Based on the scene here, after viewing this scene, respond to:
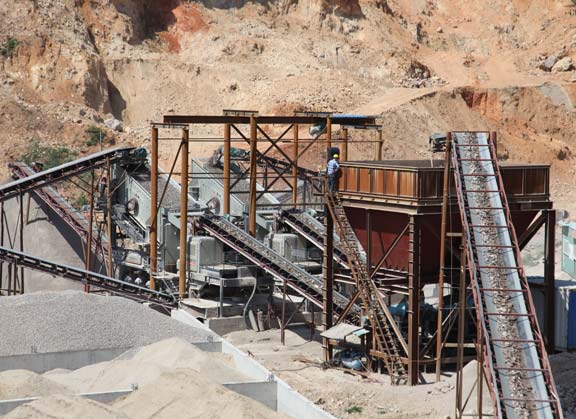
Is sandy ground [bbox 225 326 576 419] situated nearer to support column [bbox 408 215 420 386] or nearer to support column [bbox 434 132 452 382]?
support column [bbox 408 215 420 386]

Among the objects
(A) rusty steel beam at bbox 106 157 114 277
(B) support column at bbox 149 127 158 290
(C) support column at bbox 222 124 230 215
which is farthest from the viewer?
(A) rusty steel beam at bbox 106 157 114 277

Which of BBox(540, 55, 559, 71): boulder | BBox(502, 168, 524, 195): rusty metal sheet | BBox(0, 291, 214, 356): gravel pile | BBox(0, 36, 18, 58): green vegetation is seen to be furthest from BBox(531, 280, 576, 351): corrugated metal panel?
BBox(540, 55, 559, 71): boulder

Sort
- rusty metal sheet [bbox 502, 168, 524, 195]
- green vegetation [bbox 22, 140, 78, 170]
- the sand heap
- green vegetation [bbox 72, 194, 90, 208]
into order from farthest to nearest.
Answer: green vegetation [bbox 22, 140, 78, 170], green vegetation [bbox 72, 194, 90, 208], rusty metal sheet [bbox 502, 168, 524, 195], the sand heap

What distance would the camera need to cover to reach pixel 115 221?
39.5m

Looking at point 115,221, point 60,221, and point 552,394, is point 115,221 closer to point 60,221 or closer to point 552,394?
point 60,221

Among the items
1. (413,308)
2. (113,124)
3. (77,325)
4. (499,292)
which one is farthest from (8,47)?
(499,292)

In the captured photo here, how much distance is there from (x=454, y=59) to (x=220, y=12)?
1478cm

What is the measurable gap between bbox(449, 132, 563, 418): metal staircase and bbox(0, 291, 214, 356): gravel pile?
7.46 m

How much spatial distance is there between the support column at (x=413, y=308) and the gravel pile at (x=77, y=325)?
5.06 metres

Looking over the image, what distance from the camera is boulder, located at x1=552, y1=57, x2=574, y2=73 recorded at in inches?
3002

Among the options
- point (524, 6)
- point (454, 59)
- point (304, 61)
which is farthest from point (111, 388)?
point (524, 6)

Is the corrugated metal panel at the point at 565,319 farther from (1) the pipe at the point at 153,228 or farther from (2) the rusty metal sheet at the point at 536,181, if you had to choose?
(1) the pipe at the point at 153,228

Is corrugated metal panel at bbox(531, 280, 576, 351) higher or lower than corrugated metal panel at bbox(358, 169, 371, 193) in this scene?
lower

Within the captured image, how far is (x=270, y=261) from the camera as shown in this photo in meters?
33.3
